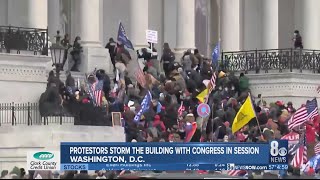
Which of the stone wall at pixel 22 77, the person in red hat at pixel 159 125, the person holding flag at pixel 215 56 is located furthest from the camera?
the person holding flag at pixel 215 56

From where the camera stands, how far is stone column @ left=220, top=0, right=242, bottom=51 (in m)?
57.7

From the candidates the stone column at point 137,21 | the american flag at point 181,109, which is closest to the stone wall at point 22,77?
the american flag at point 181,109

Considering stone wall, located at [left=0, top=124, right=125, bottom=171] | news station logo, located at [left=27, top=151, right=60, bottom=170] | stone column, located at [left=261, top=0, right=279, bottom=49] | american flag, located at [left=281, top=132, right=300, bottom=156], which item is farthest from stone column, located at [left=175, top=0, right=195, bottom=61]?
news station logo, located at [left=27, top=151, right=60, bottom=170]

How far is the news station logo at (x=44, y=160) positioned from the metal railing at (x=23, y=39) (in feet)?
37.3

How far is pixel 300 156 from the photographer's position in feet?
123

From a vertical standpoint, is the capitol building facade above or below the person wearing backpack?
above

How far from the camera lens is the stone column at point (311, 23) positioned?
59625 millimetres

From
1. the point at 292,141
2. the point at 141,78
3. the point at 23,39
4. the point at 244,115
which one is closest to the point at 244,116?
the point at 244,115

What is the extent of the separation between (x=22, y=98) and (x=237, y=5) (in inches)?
749

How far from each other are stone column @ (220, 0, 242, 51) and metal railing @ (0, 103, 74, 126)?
65.6ft

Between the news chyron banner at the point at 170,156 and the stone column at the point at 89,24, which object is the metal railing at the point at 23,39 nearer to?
the stone column at the point at 89,24

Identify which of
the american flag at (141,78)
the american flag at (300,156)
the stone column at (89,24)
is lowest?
the american flag at (300,156)

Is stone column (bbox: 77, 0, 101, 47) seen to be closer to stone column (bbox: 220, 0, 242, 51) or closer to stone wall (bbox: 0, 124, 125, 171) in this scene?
stone column (bbox: 220, 0, 242, 51)

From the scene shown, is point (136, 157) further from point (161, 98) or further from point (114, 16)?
point (114, 16)
